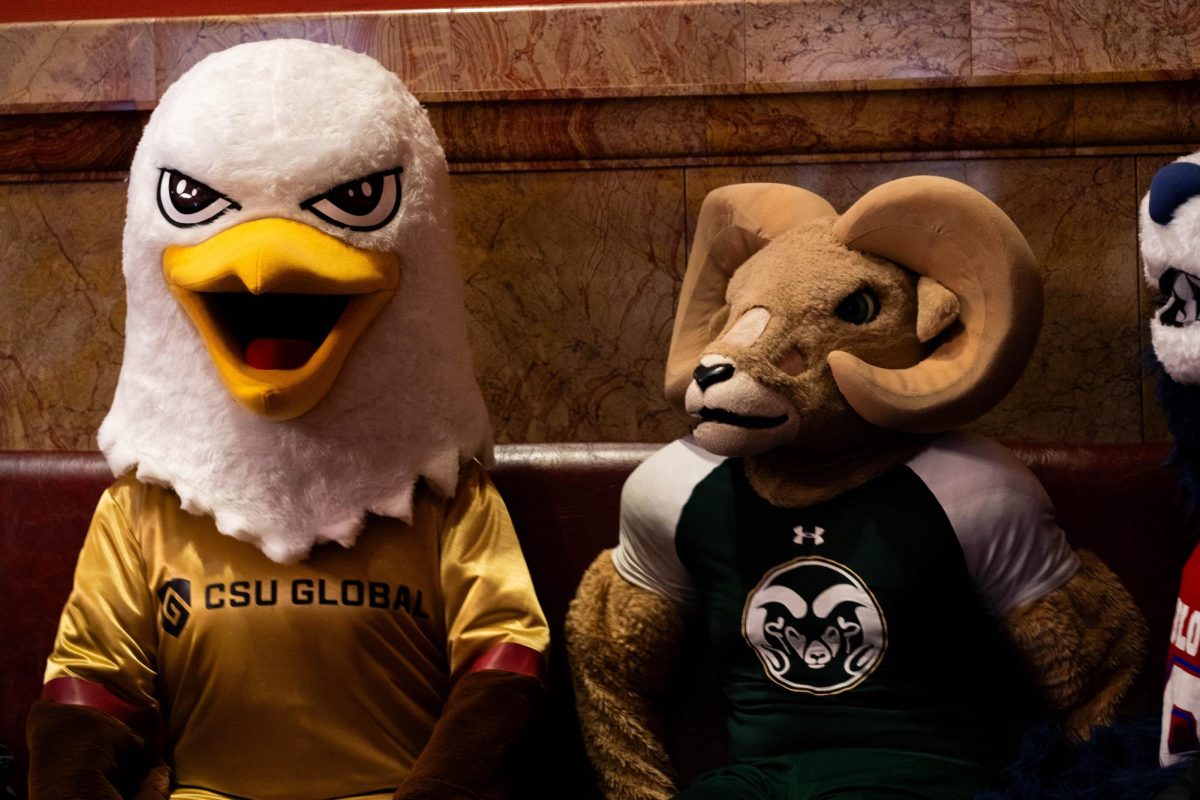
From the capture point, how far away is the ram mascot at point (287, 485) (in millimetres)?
1683

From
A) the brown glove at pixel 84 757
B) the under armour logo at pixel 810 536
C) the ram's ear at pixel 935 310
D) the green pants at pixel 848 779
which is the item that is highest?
the ram's ear at pixel 935 310

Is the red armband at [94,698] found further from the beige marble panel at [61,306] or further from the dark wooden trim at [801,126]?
the dark wooden trim at [801,126]

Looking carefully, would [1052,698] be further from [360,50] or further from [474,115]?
[360,50]

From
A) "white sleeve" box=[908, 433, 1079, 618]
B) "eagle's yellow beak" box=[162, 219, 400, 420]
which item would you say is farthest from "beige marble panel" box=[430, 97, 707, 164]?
"white sleeve" box=[908, 433, 1079, 618]

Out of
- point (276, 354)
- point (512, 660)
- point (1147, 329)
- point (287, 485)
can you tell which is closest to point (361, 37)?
point (276, 354)

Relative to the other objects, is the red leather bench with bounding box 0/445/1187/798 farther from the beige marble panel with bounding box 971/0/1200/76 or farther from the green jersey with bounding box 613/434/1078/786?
the beige marble panel with bounding box 971/0/1200/76

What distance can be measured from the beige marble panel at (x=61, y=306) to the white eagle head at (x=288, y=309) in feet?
1.82

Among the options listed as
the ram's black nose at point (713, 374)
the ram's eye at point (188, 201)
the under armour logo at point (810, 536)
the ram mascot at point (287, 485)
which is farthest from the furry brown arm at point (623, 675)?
the ram's eye at point (188, 201)

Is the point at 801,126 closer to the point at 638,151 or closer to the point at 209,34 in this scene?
the point at 638,151

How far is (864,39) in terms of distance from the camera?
220 centimetres

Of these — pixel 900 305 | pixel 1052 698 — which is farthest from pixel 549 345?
pixel 1052 698

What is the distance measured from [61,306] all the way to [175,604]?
31.5 inches

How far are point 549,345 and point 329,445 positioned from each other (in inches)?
24.0

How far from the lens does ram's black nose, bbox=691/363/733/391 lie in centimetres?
164
